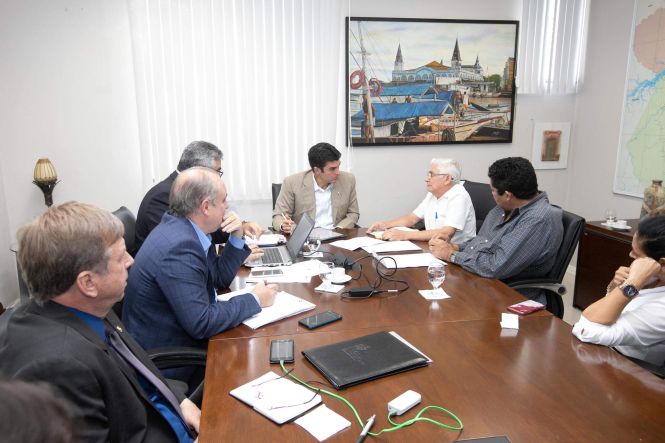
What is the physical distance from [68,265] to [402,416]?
2.89 feet

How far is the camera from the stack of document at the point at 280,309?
1690 millimetres

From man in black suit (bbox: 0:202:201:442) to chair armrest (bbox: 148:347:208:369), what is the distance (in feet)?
1.10

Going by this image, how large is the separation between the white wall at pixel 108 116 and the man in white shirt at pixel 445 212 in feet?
3.40

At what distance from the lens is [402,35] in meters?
3.94

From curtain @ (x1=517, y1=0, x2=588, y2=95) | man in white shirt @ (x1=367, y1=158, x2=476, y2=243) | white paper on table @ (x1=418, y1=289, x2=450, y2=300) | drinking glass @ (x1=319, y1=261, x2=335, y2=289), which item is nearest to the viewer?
white paper on table @ (x1=418, y1=289, x2=450, y2=300)

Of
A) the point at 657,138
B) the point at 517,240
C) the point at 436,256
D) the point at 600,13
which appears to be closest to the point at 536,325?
the point at 517,240

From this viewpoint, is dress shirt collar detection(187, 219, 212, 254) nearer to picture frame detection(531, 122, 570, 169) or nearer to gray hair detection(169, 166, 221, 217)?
gray hair detection(169, 166, 221, 217)

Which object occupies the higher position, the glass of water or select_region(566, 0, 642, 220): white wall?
select_region(566, 0, 642, 220): white wall

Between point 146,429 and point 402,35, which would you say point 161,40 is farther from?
point 146,429

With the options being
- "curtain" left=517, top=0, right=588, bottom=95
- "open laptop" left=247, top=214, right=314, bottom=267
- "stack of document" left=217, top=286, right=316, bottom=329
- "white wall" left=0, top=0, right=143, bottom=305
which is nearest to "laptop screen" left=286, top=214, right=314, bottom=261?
"open laptop" left=247, top=214, right=314, bottom=267

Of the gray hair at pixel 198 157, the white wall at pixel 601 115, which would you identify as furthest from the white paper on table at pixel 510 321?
the white wall at pixel 601 115

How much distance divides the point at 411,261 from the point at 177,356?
1276 millimetres

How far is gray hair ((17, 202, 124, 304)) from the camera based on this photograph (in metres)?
1.08

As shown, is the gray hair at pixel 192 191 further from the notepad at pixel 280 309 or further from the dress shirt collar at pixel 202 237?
the notepad at pixel 280 309
